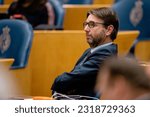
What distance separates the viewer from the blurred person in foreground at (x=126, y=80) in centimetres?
243

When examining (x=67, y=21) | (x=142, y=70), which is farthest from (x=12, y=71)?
(x=142, y=70)

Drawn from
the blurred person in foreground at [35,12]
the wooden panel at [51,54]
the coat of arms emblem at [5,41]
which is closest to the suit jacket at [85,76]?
the coat of arms emblem at [5,41]

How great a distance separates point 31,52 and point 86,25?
5.73 feet

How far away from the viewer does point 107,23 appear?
14.0 ft

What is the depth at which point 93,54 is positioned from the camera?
4.20m

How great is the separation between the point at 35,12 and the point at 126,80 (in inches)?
187

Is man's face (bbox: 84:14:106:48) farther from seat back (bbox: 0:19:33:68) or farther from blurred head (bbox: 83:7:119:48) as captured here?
seat back (bbox: 0:19:33:68)

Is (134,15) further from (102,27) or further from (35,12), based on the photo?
(102,27)

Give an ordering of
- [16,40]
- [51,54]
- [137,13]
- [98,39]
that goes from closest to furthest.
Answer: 1. [98,39]
2. [16,40]
3. [51,54]
4. [137,13]

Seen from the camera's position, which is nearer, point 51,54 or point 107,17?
point 107,17

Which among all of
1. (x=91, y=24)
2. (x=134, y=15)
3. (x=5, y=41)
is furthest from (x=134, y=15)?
(x=91, y=24)

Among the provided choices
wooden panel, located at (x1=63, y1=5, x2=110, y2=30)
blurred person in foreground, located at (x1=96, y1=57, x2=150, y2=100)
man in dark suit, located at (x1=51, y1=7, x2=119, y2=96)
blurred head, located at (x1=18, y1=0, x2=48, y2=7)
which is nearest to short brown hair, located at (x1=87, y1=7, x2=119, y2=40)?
man in dark suit, located at (x1=51, y1=7, x2=119, y2=96)

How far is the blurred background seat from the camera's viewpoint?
7.16 m

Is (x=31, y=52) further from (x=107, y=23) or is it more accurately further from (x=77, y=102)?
(x=77, y=102)
